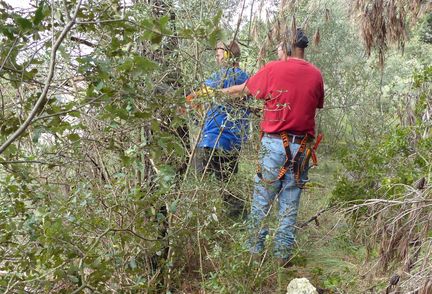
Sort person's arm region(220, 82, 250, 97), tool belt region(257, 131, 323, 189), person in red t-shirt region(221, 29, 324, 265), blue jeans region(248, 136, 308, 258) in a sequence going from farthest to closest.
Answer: tool belt region(257, 131, 323, 189)
person in red t-shirt region(221, 29, 324, 265)
blue jeans region(248, 136, 308, 258)
person's arm region(220, 82, 250, 97)

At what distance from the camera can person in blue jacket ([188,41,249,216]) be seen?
12.0 ft

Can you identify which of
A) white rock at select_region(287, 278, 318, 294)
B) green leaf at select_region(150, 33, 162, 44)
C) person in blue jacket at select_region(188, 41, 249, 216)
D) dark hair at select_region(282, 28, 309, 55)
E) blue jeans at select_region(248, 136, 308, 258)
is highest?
green leaf at select_region(150, 33, 162, 44)

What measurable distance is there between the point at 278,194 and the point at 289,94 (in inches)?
28.9

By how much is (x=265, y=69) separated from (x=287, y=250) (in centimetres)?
130

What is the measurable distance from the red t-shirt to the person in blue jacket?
19 centimetres

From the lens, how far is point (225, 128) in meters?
3.97

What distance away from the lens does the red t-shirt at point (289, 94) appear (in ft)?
13.3

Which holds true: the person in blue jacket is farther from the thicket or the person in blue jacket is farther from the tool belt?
the tool belt

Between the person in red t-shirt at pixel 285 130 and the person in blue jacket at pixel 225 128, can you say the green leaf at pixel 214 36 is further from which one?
the person in red t-shirt at pixel 285 130

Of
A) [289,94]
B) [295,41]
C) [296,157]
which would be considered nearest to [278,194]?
[296,157]

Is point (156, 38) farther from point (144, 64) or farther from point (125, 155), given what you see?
point (125, 155)

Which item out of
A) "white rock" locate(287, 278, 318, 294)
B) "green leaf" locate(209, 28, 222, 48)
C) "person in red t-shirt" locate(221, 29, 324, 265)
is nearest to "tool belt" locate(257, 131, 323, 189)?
"person in red t-shirt" locate(221, 29, 324, 265)

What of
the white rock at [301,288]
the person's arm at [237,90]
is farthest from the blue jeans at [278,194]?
the person's arm at [237,90]

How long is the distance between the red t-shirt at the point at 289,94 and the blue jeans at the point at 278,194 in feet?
0.43
